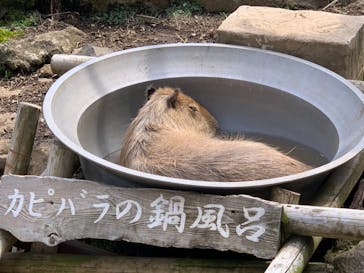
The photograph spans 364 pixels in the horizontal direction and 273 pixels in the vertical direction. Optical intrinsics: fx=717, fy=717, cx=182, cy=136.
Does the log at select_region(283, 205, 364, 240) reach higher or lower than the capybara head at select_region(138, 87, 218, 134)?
higher

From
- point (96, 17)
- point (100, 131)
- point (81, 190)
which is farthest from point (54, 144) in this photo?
point (96, 17)

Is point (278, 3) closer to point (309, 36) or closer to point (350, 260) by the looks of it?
point (309, 36)

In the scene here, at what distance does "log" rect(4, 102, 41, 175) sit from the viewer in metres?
3.96

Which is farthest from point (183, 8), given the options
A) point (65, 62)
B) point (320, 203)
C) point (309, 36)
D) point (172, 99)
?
point (320, 203)

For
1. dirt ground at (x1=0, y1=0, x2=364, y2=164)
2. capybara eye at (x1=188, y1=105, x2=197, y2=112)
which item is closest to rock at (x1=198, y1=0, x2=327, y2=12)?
dirt ground at (x1=0, y1=0, x2=364, y2=164)

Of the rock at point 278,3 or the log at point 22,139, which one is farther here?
the rock at point 278,3

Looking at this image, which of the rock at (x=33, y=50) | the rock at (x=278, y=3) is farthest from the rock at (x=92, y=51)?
the rock at (x=278, y=3)

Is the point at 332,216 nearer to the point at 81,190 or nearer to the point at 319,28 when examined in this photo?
the point at 81,190

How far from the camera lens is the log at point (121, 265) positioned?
3254 mm

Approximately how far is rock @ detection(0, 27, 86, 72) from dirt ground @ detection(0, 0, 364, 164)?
9cm

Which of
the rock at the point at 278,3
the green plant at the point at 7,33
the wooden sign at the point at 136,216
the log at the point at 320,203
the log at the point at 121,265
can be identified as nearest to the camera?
the log at the point at 320,203

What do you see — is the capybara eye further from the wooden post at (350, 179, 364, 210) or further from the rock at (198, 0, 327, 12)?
the rock at (198, 0, 327, 12)

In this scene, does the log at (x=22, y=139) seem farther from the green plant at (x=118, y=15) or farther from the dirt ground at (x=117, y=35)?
the green plant at (x=118, y=15)

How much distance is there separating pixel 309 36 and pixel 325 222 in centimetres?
176
